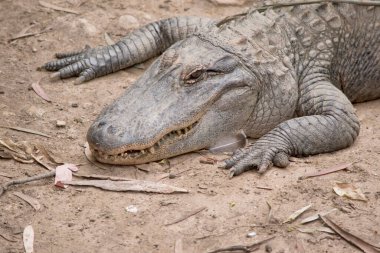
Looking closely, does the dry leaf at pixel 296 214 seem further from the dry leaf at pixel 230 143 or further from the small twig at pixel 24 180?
the small twig at pixel 24 180

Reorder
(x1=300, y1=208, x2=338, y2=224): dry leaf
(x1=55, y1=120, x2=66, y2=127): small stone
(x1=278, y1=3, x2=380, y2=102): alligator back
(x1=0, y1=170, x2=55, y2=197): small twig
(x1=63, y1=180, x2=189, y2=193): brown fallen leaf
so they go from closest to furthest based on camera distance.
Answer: (x1=300, y1=208, x2=338, y2=224): dry leaf, (x1=0, y1=170, x2=55, y2=197): small twig, (x1=63, y1=180, x2=189, y2=193): brown fallen leaf, (x1=55, y1=120, x2=66, y2=127): small stone, (x1=278, y1=3, x2=380, y2=102): alligator back

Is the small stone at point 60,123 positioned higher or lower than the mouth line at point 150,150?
lower

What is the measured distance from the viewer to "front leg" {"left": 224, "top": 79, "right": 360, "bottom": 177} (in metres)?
4.94

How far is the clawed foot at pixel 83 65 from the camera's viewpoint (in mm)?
6211

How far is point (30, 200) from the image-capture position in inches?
173

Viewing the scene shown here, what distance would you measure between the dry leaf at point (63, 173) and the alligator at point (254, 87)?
21 cm

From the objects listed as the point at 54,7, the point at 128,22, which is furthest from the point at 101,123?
the point at 54,7

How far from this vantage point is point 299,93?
18.7 ft

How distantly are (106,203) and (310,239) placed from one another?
137 cm

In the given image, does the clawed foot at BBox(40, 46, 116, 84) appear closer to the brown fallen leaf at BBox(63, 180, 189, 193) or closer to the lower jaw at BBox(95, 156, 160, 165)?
the lower jaw at BBox(95, 156, 160, 165)

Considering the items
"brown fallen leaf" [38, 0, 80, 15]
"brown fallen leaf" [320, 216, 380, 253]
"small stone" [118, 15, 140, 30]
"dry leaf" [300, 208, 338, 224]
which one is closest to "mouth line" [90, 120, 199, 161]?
"dry leaf" [300, 208, 338, 224]

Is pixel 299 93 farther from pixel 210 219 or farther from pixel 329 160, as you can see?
pixel 210 219

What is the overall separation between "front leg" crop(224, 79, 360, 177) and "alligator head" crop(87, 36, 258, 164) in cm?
35

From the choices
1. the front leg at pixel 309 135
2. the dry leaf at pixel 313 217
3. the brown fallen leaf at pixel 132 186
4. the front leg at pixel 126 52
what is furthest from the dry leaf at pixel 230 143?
the front leg at pixel 126 52
